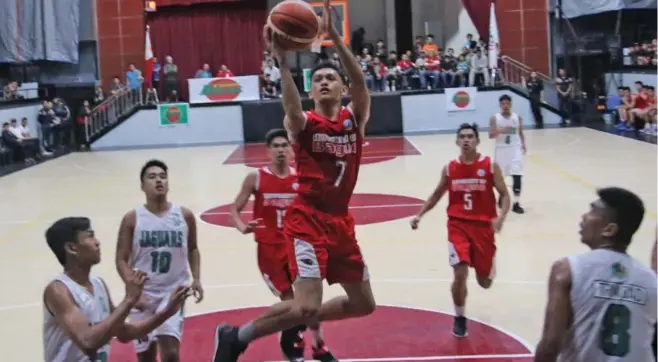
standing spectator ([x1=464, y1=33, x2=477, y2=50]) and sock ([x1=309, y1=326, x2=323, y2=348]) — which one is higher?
standing spectator ([x1=464, y1=33, x2=477, y2=50])

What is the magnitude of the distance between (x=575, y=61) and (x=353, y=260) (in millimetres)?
27757

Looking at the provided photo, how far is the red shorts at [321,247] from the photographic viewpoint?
4.86m

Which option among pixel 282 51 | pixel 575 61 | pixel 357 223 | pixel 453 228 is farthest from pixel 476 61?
pixel 282 51

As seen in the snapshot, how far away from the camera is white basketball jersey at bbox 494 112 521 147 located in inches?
475

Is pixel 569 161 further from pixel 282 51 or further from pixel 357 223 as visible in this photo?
pixel 282 51

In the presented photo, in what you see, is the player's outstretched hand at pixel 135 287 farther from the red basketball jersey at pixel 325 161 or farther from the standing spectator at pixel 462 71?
the standing spectator at pixel 462 71

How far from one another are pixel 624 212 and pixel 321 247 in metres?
2.16

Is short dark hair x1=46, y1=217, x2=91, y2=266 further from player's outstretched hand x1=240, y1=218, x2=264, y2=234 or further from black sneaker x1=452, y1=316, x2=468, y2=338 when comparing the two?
black sneaker x1=452, y1=316, x2=468, y2=338

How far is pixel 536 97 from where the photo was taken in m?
27.9

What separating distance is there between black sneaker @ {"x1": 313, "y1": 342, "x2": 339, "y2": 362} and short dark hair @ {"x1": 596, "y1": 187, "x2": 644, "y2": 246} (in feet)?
9.89

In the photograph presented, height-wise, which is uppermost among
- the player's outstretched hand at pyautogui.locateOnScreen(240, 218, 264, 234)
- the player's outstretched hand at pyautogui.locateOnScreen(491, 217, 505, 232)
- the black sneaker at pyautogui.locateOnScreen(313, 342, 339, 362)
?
the player's outstretched hand at pyautogui.locateOnScreen(240, 218, 264, 234)

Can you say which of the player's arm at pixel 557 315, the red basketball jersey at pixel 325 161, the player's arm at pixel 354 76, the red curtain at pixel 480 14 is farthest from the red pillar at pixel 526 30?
the player's arm at pixel 557 315

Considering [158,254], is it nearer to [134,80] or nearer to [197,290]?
[197,290]

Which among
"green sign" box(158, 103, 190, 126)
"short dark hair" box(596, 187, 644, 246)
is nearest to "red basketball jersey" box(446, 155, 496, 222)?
"short dark hair" box(596, 187, 644, 246)
